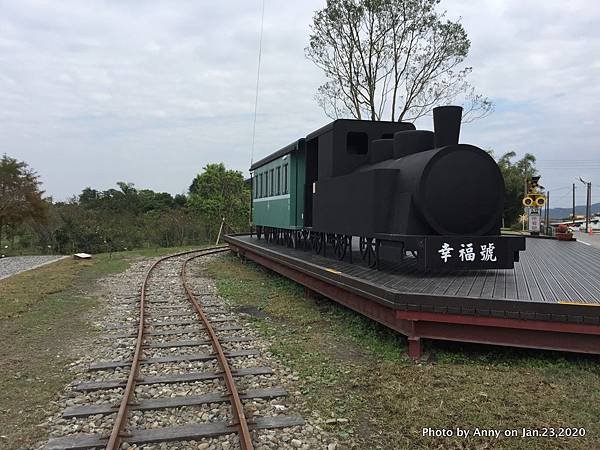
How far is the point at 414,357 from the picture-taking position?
557 cm

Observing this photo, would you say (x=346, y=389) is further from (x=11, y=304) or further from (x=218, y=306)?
(x=11, y=304)

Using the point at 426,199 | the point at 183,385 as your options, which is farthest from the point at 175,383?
the point at 426,199

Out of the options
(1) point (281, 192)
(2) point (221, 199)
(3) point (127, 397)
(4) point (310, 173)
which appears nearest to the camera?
(3) point (127, 397)

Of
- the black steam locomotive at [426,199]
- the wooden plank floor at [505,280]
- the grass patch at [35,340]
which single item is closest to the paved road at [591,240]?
the wooden plank floor at [505,280]

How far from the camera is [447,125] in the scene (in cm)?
737

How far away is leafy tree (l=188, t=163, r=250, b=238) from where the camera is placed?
108 feet

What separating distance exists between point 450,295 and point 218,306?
538cm

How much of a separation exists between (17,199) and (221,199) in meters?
12.2

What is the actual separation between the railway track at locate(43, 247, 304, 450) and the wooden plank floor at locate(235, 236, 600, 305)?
1.88m

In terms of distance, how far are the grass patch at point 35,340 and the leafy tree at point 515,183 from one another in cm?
3282

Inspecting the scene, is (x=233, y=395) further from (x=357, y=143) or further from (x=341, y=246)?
(x=357, y=143)

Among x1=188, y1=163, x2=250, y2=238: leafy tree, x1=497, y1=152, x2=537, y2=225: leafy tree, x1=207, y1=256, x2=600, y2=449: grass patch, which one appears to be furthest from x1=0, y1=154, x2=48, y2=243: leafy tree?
x1=497, y1=152, x2=537, y2=225: leafy tree

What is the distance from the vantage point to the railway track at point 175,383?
407cm

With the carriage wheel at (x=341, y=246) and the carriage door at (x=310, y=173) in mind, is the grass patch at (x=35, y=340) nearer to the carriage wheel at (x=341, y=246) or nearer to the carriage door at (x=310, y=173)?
the carriage wheel at (x=341, y=246)
